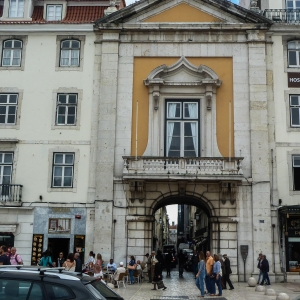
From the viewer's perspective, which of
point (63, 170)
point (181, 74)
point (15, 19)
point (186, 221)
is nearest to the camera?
point (63, 170)

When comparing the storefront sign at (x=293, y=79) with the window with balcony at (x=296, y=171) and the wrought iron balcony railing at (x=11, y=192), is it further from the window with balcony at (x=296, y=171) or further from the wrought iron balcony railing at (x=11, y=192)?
the wrought iron balcony railing at (x=11, y=192)

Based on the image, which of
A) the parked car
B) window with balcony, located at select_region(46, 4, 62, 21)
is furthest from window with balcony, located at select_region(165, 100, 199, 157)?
the parked car

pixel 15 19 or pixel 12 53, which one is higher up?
pixel 15 19

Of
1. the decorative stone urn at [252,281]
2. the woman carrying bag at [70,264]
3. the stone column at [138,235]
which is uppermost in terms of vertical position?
the stone column at [138,235]

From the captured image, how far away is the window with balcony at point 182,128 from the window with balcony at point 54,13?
821cm

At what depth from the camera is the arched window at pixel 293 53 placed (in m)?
26.0

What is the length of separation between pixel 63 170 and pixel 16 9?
9886mm

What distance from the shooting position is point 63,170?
82.7 ft

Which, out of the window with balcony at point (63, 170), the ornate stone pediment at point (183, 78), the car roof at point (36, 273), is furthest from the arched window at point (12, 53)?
the car roof at point (36, 273)

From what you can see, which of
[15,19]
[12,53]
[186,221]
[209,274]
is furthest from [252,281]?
[186,221]

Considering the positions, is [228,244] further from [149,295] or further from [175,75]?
[175,75]

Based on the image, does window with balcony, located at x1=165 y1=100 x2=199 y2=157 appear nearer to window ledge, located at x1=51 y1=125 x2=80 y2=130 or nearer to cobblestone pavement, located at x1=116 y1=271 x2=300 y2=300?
window ledge, located at x1=51 y1=125 x2=80 y2=130

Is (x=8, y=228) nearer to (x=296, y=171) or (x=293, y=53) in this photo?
(x=296, y=171)

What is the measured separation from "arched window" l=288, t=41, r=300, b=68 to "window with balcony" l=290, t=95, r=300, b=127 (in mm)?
1789
